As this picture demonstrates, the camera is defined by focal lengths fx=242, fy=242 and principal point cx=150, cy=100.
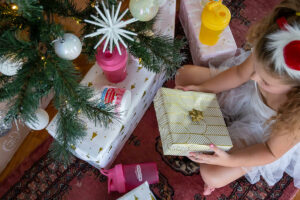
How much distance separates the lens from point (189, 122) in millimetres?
777

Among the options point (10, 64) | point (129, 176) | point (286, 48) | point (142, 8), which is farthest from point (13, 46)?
point (129, 176)

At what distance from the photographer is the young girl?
23.6 inches

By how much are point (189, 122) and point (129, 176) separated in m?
0.36

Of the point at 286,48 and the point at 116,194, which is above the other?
the point at 286,48

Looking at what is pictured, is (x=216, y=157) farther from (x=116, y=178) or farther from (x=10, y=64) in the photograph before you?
(x=10, y=64)

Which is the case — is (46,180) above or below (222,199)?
above

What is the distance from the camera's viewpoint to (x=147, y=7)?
0.58m

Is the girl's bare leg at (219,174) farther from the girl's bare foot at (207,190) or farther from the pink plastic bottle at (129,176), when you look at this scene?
the pink plastic bottle at (129,176)

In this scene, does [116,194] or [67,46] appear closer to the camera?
[67,46]

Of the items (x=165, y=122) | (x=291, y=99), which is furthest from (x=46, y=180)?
(x=291, y=99)

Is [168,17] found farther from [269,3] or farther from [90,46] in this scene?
[269,3]

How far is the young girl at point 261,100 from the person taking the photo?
60cm

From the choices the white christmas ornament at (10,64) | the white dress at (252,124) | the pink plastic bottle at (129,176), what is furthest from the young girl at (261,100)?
the white christmas ornament at (10,64)

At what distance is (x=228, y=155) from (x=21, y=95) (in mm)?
645
